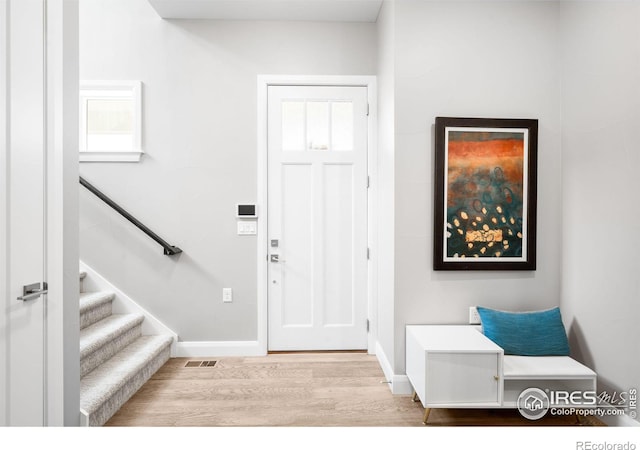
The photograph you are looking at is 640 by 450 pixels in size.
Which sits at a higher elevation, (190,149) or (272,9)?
(272,9)

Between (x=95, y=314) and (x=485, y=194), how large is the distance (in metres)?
2.98

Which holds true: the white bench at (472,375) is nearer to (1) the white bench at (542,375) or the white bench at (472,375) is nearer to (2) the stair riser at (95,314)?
(1) the white bench at (542,375)

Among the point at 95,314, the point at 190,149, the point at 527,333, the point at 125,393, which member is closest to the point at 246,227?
the point at 190,149

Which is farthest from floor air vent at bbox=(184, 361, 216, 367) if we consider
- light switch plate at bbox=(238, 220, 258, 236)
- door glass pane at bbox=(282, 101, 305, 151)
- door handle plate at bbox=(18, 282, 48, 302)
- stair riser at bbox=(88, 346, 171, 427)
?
door glass pane at bbox=(282, 101, 305, 151)

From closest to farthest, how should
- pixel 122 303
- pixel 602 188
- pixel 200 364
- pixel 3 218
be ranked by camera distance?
pixel 3 218, pixel 602 188, pixel 200 364, pixel 122 303

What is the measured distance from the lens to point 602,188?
2.07m

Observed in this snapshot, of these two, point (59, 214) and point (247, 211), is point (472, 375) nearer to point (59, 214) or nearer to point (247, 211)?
point (247, 211)

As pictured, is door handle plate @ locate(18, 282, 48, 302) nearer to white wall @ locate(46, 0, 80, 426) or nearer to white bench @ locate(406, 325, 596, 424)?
white wall @ locate(46, 0, 80, 426)

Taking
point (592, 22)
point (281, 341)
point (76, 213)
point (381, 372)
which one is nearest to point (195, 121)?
point (76, 213)

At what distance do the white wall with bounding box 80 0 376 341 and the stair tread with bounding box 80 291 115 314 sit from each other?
0.13m

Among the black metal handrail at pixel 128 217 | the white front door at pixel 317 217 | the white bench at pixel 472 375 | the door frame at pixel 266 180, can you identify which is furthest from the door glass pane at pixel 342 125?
the white bench at pixel 472 375

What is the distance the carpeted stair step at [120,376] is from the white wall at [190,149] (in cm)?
27

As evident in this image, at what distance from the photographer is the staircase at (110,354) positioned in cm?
197

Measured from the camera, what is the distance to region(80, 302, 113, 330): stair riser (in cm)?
253
